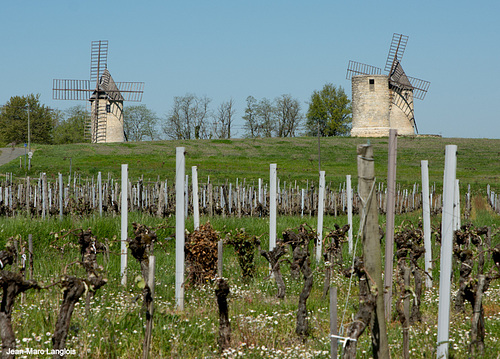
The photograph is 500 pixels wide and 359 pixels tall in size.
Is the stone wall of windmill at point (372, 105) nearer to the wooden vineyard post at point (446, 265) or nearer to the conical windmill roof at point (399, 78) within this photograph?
the conical windmill roof at point (399, 78)

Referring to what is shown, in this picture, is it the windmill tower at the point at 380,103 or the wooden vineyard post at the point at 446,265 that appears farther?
the windmill tower at the point at 380,103

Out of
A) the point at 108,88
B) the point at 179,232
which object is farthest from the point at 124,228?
the point at 108,88

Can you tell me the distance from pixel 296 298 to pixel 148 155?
103 ft

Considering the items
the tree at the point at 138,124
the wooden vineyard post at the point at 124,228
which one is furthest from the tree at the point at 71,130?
the wooden vineyard post at the point at 124,228

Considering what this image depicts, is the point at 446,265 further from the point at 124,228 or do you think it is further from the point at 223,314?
the point at 124,228

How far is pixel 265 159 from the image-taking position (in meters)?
37.7

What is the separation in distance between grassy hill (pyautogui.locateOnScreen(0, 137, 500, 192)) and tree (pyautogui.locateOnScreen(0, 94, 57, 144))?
63.0 feet

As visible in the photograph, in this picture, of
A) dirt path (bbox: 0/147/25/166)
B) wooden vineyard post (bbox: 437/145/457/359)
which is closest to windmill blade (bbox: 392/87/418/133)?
dirt path (bbox: 0/147/25/166)

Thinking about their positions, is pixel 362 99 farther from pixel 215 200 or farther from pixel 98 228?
pixel 98 228

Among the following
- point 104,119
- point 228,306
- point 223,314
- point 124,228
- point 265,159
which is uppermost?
point 104,119

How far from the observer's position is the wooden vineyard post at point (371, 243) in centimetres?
394

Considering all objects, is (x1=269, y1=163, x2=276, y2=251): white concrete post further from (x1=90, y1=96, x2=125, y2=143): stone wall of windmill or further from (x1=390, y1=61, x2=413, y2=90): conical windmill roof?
(x1=390, y1=61, x2=413, y2=90): conical windmill roof

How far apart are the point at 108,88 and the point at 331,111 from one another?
989 inches

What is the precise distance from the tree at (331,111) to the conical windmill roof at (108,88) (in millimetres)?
22497
